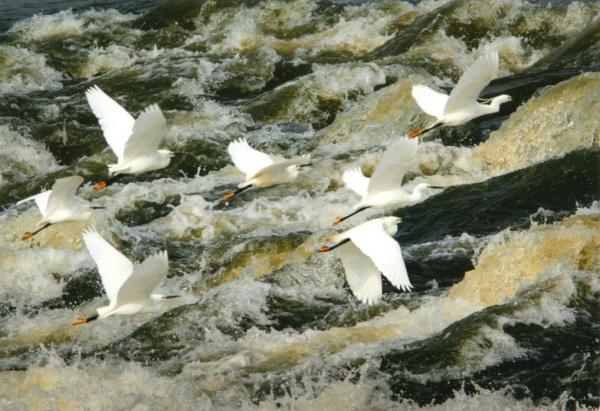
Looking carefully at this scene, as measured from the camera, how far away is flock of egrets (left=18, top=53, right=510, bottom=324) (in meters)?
6.52

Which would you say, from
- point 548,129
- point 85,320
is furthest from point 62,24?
point 85,320

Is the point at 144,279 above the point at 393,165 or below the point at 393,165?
below

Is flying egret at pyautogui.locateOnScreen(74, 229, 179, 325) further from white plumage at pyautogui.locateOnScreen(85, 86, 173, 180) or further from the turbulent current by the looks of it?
white plumage at pyautogui.locateOnScreen(85, 86, 173, 180)

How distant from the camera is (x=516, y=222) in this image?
7797 mm

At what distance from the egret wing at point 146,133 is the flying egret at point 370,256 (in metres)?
1.65

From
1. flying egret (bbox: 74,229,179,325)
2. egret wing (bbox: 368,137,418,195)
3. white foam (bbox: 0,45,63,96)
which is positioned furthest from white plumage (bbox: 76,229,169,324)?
white foam (bbox: 0,45,63,96)

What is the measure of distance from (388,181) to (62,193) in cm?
235

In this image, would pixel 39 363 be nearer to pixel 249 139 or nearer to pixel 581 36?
pixel 249 139

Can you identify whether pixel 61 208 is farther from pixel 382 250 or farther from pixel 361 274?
pixel 382 250

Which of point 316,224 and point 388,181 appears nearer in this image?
point 388,181

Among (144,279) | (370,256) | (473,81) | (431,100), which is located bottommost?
(144,279)

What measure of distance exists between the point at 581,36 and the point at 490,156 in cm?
260

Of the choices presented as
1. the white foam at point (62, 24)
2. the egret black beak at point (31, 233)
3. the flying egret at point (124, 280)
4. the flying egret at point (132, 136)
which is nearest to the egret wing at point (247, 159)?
the flying egret at point (132, 136)

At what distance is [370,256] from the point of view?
6.34 m
